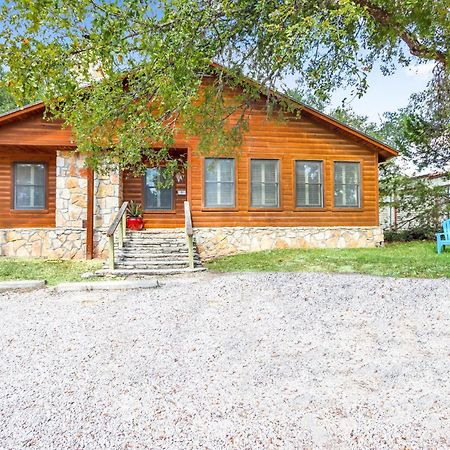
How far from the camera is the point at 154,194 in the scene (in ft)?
43.9

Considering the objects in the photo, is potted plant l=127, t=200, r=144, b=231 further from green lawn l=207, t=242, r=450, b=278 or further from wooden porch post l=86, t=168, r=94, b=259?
green lawn l=207, t=242, r=450, b=278

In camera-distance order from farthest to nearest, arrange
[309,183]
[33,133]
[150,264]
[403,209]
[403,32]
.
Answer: [403,209], [309,183], [33,133], [150,264], [403,32]

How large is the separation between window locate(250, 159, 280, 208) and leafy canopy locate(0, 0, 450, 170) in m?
4.34

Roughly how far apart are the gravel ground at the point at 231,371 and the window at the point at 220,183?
6.36m

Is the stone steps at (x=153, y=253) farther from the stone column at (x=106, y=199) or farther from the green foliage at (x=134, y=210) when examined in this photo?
the green foliage at (x=134, y=210)

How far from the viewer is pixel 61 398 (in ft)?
10.3

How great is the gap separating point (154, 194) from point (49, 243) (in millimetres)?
3624

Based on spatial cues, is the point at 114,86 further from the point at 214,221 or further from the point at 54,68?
the point at 214,221

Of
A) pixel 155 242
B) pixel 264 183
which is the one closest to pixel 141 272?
pixel 155 242

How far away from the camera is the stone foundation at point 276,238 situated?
12.1 meters

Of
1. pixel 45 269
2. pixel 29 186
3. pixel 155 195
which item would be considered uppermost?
pixel 29 186

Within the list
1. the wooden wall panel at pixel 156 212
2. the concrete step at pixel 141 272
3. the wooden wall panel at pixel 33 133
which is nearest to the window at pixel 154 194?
the wooden wall panel at pixel 156 212

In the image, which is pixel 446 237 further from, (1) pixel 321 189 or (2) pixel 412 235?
(2) pixel 412 235

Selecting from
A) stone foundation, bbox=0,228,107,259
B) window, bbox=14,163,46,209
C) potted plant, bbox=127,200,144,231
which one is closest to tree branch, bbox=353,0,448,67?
potted plant, bbox=127,200,144,231
